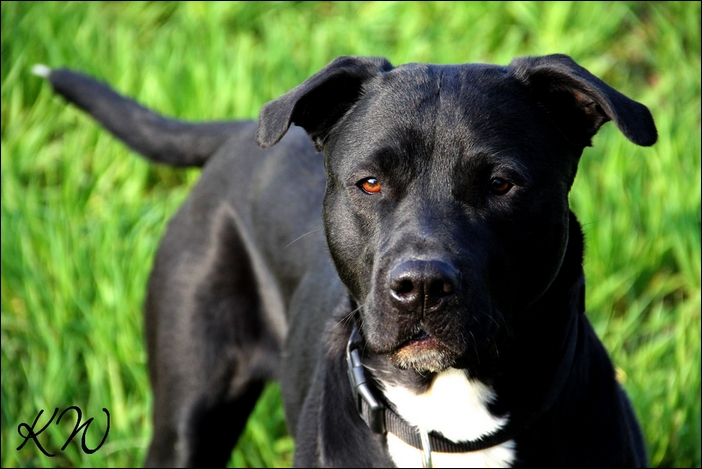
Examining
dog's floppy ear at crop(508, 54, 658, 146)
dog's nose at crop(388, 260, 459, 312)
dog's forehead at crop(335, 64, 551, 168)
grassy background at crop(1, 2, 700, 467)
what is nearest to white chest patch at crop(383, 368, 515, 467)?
dog's nose at crop(388, 260, 459, 312)

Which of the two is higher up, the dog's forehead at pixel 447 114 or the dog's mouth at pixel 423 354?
the dog's forehead at pixel 447 114

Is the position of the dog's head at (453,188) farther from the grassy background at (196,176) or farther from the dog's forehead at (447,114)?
the grassy background at (196,176)

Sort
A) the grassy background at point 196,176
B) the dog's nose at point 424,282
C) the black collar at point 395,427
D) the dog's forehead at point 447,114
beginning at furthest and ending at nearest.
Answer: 1. the grassy background at point 196,176
2. the black collar at point 395,427
3. the dog's forehead at point 447,114
4. the dog's nose at point 424,282

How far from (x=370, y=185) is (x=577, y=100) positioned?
695 mm

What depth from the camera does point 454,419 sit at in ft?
8.95

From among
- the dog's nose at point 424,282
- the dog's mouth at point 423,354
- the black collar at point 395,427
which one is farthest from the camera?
the black collar at point 395,427

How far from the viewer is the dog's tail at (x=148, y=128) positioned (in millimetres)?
4328

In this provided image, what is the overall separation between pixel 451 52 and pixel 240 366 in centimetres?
325

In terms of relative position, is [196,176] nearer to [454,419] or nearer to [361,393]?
[361,393]

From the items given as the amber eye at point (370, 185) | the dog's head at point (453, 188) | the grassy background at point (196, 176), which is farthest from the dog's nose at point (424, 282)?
the grassy background at point (196, 176)

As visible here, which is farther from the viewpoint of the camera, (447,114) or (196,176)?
(196,176)

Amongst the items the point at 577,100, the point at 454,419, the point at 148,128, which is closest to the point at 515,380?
the point at 454,419

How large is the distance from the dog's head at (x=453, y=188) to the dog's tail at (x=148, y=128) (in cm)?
159

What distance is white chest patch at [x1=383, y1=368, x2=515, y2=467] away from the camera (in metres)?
2.71
